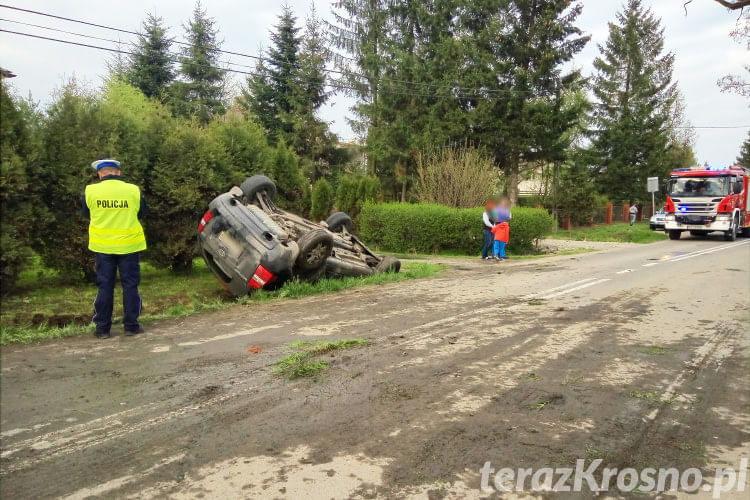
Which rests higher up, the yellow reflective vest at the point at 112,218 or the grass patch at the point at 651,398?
the yellow reflective vest at the point at 112,218

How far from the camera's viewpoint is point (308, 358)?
4953mm

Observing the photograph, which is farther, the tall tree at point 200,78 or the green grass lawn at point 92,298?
the tall tree at point 200,78

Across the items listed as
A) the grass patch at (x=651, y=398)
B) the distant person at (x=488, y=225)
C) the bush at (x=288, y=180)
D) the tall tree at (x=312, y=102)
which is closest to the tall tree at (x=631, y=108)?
the tall tree at (x=312, y=102)

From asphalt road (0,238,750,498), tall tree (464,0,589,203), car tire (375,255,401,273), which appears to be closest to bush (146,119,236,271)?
car tire (375,255,401,273)

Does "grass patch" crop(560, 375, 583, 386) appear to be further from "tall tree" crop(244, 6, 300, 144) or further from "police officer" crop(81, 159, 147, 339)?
"tall tree" crop(244, 6, 300, 144)

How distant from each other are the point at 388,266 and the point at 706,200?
1854cm

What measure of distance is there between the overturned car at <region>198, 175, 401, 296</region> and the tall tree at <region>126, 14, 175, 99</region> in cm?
2646

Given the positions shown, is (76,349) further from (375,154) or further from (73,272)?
(375,154)

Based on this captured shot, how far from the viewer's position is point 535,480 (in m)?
2.94

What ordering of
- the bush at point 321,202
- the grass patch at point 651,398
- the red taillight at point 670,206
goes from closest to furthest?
the grass patch at point 651,398 → the bush at point 321,202 → the red taillight at point 670,206

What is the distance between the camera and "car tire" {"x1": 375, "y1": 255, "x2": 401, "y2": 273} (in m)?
11.0

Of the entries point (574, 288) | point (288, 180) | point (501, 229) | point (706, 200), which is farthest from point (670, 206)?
point (288, 180)

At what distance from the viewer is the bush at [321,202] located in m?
20.5

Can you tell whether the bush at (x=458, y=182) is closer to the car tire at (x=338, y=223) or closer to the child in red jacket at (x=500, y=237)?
the child in red jacket at (x=500, y=237)
